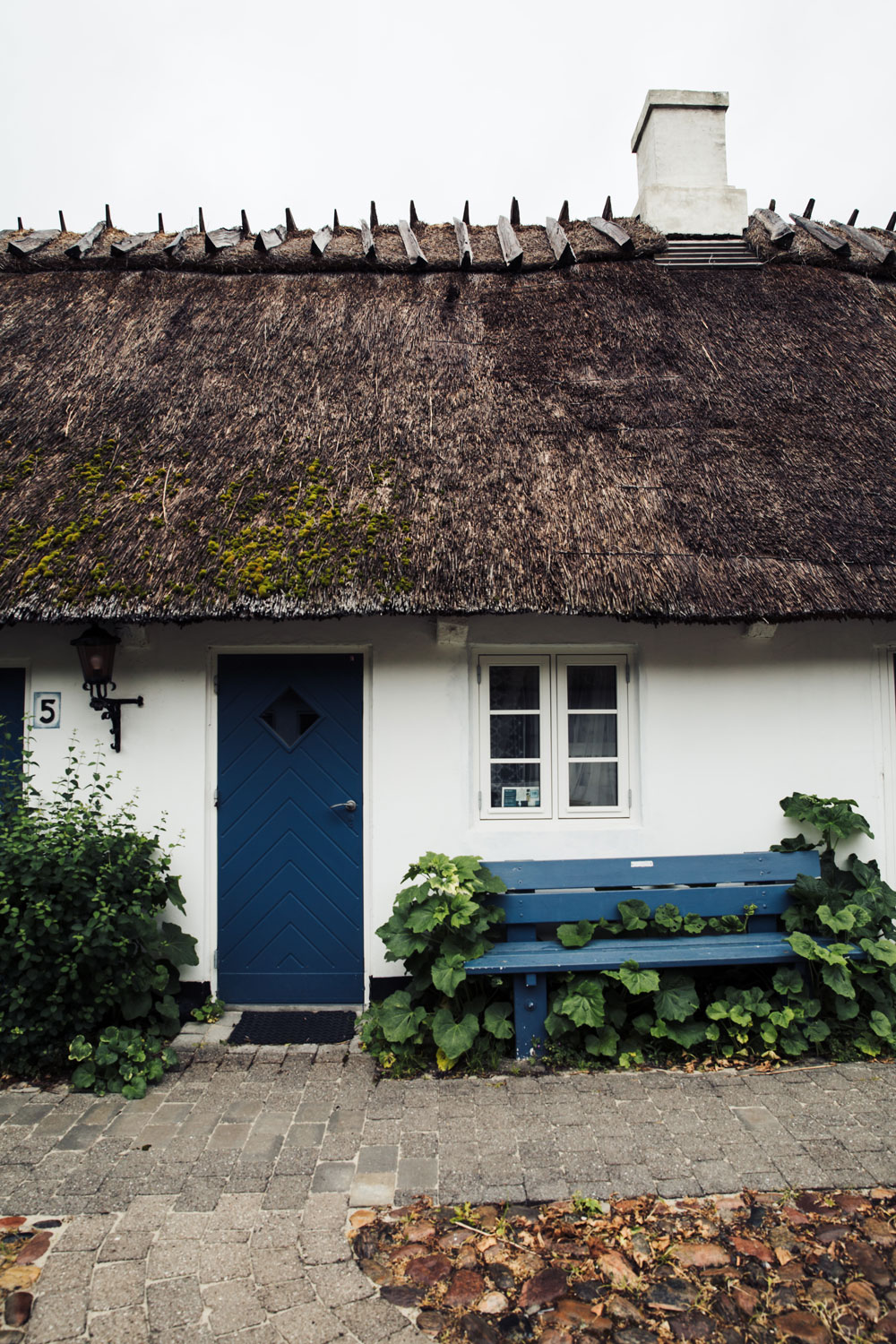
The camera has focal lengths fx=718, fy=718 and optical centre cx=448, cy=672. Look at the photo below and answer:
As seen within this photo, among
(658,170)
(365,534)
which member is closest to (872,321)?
(658,170)

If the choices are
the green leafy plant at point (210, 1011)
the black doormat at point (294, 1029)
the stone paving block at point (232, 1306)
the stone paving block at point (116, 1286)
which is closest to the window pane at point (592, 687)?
the black doormat at point (294, 1029)

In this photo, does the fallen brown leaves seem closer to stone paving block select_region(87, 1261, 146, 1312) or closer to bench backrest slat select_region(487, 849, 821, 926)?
stone paving block select_region(87, 1261, 146, 1312)

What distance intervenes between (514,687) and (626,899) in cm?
147

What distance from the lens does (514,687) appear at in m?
4.73

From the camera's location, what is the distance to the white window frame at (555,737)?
182 inches

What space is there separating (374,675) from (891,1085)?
11.6ft

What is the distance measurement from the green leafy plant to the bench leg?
1879 millimetres

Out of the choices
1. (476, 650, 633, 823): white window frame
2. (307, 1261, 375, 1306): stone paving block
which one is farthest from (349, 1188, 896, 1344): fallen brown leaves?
(476, 650, 633, 823): white window frame

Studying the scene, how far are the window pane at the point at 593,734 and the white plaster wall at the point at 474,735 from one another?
0.17 metres

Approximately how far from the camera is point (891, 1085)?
11.9 feet

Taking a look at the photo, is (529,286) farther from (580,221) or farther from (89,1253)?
(89,1253)

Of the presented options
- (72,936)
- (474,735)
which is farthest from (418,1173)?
(474,735)

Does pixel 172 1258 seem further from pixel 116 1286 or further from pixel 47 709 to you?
pixel 47 709

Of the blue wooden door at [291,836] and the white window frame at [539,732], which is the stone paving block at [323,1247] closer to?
the blue wooden door at [291,836]
